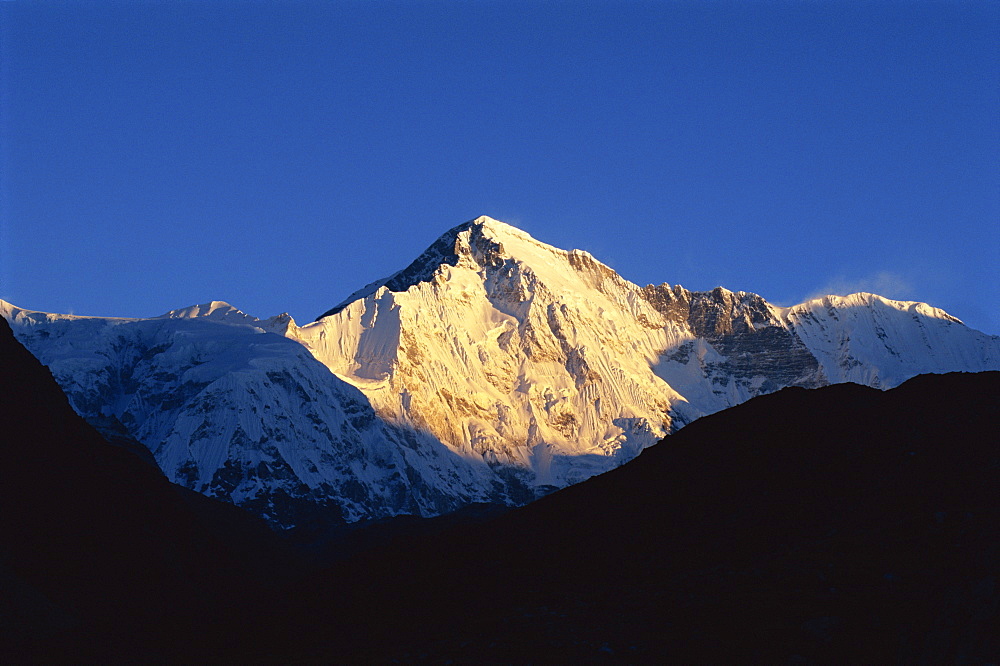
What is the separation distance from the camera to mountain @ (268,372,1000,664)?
30.4 metres

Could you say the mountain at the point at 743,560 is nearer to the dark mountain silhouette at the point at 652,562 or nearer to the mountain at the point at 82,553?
the dark mountain silhouette at the point at 652,562

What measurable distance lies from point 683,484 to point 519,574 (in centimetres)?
911

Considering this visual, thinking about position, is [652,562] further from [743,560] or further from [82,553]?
[82,553]

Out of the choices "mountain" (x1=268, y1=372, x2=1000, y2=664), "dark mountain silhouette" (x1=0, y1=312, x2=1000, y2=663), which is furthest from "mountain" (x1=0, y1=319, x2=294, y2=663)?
"mountain" (x1=268, y1=372, x2=1000, y2=664)

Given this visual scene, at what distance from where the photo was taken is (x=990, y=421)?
1645 inches

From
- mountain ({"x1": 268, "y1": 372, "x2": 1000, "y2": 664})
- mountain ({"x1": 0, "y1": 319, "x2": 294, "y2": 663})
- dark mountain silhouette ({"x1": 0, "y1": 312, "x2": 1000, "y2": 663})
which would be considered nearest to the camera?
mountain ({"x1": 268, "y1": 372, "x2": 1000, "y2": 664})

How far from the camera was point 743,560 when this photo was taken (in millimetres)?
38812

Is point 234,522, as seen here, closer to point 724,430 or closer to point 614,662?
point 724,430

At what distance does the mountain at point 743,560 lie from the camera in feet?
99.9

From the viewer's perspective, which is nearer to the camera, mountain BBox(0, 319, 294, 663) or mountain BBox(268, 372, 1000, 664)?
mountain BBox(268, 372, 1000, 664)

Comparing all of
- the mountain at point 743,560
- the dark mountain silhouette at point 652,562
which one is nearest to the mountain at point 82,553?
the dark mountain silhouette at point 652,562

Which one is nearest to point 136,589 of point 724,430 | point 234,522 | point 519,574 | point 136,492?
point 136,492

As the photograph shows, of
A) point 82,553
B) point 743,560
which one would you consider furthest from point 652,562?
point 82,553

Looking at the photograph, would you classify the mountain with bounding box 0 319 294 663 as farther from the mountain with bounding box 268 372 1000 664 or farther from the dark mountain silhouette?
the mountain with bounding box 268 372 1000 664
